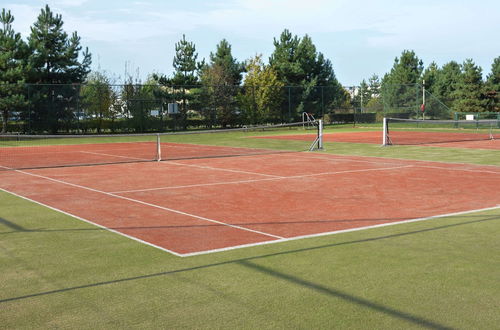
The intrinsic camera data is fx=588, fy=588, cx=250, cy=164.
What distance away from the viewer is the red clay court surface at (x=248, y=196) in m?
7.98

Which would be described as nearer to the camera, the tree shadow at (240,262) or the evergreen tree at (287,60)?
the tree shadow at (240,262)

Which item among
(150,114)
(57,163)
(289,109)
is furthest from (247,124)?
(57,163)

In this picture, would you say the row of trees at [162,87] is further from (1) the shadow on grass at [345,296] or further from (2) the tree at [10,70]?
(1) the shadow on grass at [345,296]

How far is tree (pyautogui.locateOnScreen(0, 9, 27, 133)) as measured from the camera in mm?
36031

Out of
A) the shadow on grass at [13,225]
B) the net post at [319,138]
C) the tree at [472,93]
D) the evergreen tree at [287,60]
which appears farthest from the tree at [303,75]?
the shadow on grass at [13,225]

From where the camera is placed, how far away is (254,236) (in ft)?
24.6

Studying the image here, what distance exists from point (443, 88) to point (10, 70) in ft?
166

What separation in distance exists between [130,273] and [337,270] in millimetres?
2045

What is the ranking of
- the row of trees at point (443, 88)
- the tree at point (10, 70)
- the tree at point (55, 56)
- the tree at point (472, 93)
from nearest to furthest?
the tree at point (10, 70)
the tree at point (55, 56)
the row of trees at point (443, 88)
the tree at point (472, 93)

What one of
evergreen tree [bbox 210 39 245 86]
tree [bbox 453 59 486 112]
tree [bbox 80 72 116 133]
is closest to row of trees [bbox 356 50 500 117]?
tree [bbox 453 59 486 112]

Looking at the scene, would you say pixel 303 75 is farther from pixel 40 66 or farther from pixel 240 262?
pixel 240 262

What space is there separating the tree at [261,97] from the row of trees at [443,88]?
8819mm

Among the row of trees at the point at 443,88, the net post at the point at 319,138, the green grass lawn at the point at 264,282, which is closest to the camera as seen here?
the green grass lawn at the point at 264,282

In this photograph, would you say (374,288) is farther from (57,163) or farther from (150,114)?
(150,114)
